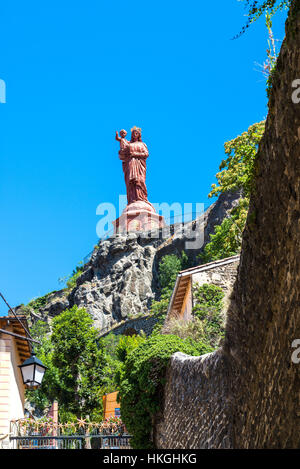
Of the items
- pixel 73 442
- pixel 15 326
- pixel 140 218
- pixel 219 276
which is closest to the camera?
pixel 15 326

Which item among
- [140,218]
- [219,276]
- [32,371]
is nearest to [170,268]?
[140,218]

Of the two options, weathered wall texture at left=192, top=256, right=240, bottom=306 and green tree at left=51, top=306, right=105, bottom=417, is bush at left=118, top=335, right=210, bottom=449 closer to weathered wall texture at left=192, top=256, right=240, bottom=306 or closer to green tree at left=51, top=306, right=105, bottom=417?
weathered wall texture at left=192, top=256, right=240, bottom=306

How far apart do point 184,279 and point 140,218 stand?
2867cm

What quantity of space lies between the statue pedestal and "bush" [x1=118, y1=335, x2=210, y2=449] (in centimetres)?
3610

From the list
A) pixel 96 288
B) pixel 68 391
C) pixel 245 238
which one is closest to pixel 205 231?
pixel 96 288

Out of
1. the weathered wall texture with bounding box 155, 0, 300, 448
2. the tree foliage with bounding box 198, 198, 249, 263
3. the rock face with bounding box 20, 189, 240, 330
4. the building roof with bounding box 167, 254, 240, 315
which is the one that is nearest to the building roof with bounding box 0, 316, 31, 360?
the building roof with bounding box 167, 254, 240, 315

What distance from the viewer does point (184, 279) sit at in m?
18.8

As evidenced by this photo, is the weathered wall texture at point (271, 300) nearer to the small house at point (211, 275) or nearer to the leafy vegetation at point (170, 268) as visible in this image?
the small house at point (211, 275)

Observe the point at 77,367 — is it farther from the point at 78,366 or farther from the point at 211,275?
the point at 211,275

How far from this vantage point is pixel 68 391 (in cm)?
2191

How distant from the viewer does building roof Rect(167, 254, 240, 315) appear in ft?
59.6

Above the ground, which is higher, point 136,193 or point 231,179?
point 136,193

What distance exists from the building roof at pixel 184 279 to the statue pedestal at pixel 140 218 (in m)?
25.7
